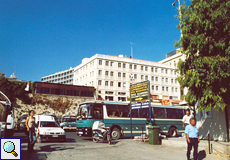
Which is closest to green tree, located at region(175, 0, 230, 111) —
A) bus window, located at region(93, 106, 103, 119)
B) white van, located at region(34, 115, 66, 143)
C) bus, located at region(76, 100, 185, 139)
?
bus, located at region(76, 100, 185, 139)

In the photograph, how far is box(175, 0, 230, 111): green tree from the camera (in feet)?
37.6

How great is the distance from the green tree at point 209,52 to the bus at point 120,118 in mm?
6633

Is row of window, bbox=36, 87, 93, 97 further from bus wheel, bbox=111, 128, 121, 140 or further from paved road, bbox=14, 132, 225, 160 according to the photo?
paved road, bbox=14, 132, 225, 160

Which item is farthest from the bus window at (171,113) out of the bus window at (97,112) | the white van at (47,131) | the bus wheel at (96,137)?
the white van at (47,131)

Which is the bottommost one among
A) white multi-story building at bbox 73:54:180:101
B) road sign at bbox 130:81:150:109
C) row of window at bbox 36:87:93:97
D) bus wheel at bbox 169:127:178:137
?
bus wheel at bbox 169:127:178:137

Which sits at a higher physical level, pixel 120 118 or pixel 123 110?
pixel 123 110

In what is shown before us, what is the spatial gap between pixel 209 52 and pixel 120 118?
925 centimetres

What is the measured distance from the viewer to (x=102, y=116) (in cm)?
1742

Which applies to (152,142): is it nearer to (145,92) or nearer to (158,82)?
(145,92)

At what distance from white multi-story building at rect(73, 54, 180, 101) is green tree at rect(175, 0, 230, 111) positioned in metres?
42.5

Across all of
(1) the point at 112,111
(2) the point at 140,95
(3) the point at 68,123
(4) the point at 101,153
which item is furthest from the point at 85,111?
(3) the point at 68,123

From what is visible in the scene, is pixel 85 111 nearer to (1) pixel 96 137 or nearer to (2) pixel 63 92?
(1) pixel 96 137

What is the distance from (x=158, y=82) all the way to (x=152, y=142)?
54.3 m

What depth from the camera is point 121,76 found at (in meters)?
61.7
